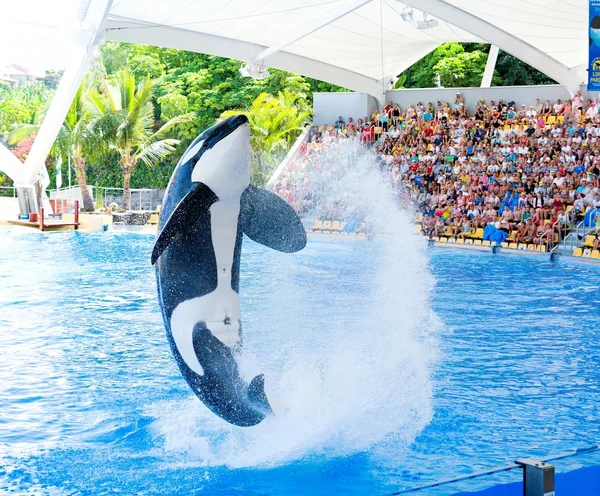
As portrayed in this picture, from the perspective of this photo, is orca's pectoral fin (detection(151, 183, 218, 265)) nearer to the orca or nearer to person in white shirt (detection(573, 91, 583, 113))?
the orca

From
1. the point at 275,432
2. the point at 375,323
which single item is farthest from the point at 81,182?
the point at 275,432

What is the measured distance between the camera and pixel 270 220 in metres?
4.14

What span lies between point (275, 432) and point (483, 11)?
49.4ft

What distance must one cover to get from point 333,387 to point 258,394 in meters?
1.85

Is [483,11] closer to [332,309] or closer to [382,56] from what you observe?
[382,56]

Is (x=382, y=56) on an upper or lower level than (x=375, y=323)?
upper

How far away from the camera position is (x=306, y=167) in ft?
75.3

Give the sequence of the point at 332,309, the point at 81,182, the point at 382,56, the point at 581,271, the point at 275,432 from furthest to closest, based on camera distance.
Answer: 1. the point at 81,182
2. the point at 382,56
3. the point at 581,271
4. the point at 332,309
5. the point at 275,432

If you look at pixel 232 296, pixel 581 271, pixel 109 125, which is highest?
pixel 109 125

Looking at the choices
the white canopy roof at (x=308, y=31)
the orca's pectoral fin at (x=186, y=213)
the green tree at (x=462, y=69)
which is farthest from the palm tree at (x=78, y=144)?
the orca's pectoral fin at (x=186, y=213)

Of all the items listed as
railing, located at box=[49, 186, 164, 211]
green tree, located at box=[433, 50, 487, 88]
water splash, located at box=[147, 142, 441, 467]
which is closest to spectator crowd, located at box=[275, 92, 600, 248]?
railing, located at box=[49, 186, 164, 211]

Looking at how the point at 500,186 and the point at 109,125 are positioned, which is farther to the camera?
the point at 109,125

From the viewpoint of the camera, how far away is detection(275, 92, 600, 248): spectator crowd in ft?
53.8

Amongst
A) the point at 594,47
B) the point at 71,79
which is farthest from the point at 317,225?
the point at 594,47
